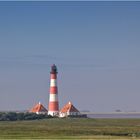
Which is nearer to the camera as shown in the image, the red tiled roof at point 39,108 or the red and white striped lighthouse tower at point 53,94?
the red and white striped lighthouse tower at point 53,94

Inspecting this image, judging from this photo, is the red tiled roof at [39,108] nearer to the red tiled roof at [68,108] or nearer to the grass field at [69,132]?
the red tiled roof at [68,108]

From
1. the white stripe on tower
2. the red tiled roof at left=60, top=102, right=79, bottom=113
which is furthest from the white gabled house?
the white stripe on tower

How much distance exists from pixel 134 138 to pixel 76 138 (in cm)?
566

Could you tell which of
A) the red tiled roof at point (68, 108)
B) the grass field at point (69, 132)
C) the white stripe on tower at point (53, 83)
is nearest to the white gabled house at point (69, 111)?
the red tiled roof at point (68, 108)

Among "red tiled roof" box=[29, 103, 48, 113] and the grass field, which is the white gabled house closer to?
"red tiled roof" box=[29, 103, 48, 113]

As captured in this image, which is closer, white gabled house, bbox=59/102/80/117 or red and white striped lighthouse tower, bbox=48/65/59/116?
red and white striped lighthouse tower, bbox=48/65/59/116

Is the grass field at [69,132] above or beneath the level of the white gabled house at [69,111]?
beneath

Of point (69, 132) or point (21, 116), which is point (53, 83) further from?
point (69, 132)

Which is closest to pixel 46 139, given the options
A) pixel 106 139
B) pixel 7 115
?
pixel 106 139

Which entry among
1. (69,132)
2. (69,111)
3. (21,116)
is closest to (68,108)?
(69,111)

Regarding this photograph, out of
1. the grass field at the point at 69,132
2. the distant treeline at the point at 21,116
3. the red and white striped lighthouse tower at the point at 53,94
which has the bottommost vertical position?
the grass field at the point at 69,132

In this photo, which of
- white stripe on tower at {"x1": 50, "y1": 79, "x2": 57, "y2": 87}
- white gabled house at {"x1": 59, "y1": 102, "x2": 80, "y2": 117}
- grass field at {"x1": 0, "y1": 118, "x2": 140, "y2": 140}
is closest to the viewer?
grass field at {"x1": 0, "y1": 118, "x2": 140, "y2": 140}

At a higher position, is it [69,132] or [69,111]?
[69,111]

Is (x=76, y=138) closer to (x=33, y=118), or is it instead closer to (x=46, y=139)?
(x=46, y=139)
